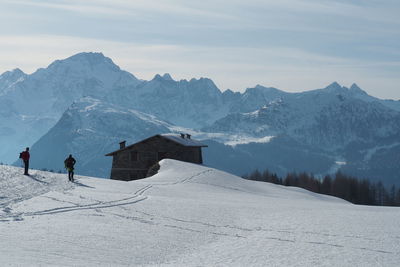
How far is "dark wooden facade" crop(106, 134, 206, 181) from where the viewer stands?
7506 centimetres

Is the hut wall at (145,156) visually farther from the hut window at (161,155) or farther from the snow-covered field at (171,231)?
the snow-covered field at (171,231)

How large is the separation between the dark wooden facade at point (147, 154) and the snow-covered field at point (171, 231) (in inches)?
1527

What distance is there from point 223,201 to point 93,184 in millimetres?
9583

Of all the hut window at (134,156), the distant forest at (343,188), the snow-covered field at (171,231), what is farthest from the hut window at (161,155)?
the distant forest at (343,188)

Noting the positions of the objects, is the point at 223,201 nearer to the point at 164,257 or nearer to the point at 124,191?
the point at 124,191

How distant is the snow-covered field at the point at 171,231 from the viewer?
1920cm

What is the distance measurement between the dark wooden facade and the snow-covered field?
127 feet

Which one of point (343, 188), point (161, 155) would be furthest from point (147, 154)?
point (343, 188)

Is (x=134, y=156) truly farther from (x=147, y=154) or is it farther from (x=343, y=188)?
(x=343, y=188)

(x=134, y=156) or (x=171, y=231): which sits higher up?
(x=134, y=156)

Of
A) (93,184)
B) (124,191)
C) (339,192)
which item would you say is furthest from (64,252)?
(339,192)

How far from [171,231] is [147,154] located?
52046mm

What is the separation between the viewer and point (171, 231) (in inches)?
940

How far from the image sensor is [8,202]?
27641 mm
